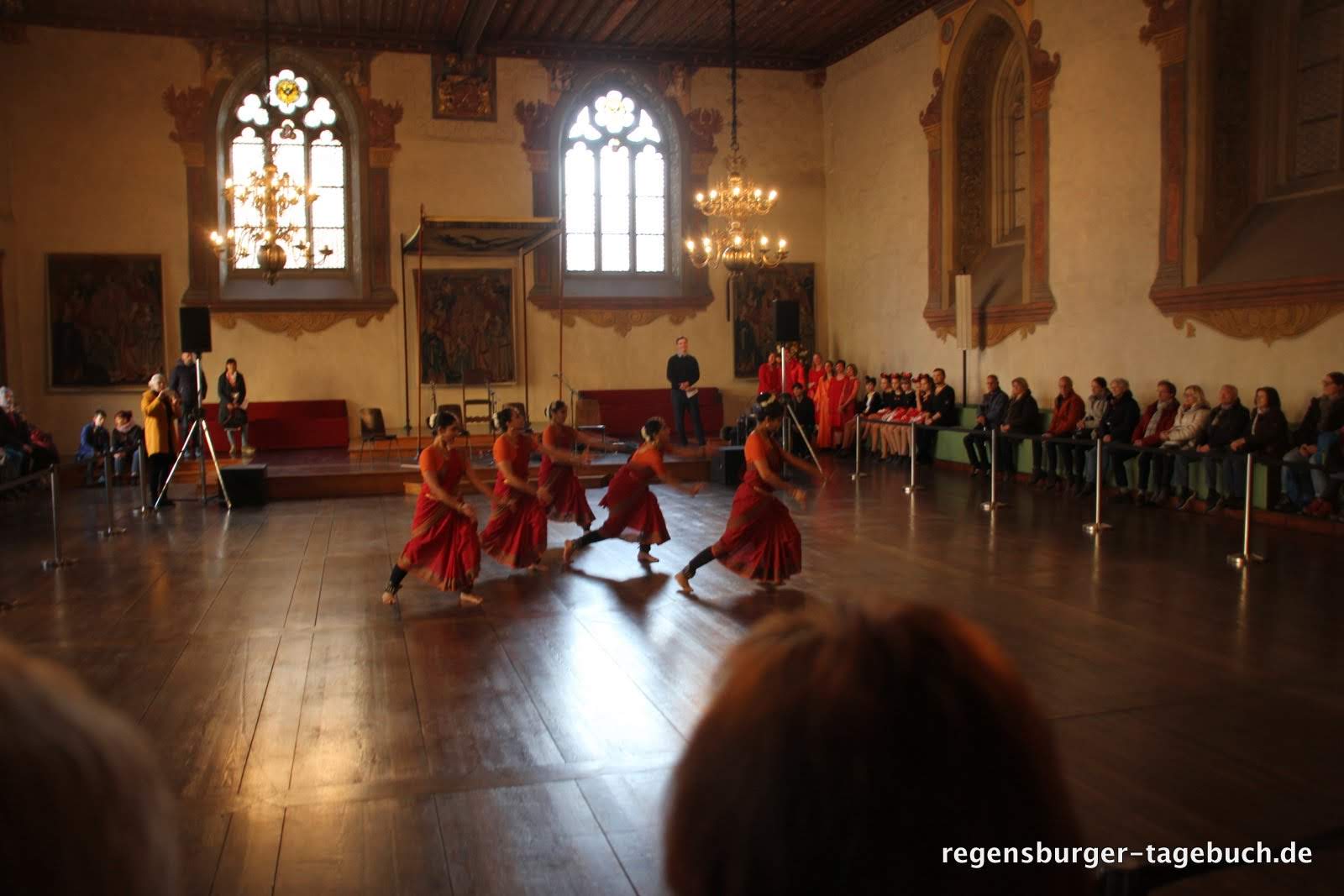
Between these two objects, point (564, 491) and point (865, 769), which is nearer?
point (865, 769)

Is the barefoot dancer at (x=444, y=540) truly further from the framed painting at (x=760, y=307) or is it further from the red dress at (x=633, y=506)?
the framed painting at (x=760, y=307)

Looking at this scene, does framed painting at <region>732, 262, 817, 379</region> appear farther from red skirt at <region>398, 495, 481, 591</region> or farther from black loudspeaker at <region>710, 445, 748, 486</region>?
red skirt at <region>398, 495, 481, 591</region>

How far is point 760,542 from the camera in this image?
26.1 feet

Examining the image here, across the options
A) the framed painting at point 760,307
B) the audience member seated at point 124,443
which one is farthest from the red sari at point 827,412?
the audience member seated at point 124,443

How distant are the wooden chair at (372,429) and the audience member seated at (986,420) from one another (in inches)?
327

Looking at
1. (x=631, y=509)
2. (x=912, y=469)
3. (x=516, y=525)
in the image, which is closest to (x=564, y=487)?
(x=631, y=509)

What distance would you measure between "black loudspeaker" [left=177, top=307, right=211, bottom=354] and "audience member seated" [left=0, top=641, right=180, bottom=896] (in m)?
14.1

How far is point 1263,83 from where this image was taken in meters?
12.0

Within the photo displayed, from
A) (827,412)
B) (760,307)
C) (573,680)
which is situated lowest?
(573,680)

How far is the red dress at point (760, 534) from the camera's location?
7.91 metres

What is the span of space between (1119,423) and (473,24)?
35.9 ft

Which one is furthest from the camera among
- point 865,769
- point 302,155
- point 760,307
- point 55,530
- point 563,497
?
point 760,307

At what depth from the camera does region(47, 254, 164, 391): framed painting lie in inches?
686

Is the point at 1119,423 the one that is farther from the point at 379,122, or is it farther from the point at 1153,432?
the point at 379,122
